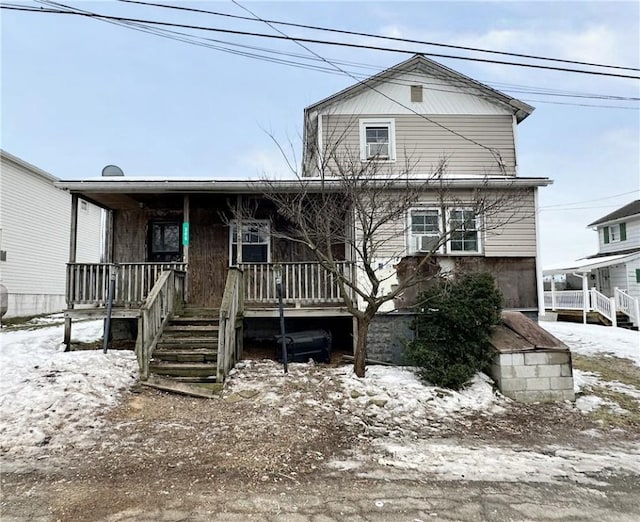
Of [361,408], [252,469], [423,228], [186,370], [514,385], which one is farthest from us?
[423,228]

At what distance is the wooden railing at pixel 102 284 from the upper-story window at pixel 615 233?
25.4m

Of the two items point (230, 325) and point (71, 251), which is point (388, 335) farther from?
point (71, 251)

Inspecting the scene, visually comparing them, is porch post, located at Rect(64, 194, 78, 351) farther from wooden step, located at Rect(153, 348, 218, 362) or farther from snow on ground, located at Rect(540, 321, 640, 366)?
snow on ground, located at Rect(540, 321, 640, 366)

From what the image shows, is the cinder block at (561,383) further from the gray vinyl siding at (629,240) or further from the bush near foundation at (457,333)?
the gray vinyl siding at (629,240)

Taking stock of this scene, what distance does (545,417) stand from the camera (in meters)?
6.34

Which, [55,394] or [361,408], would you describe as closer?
[55,394]

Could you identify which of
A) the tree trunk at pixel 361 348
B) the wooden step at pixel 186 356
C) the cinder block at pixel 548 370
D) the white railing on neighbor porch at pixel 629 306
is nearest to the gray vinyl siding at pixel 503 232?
the tree trunk at pixel 361 348

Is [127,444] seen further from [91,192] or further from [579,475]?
[91,192]

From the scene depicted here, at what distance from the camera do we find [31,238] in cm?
1755

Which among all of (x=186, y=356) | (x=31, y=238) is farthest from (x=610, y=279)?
(x=31, y=238)

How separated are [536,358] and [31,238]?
751 inches

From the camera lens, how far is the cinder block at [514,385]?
708cm

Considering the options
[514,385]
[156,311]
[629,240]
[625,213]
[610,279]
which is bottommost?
[514,385]

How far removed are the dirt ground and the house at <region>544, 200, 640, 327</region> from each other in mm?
12688
